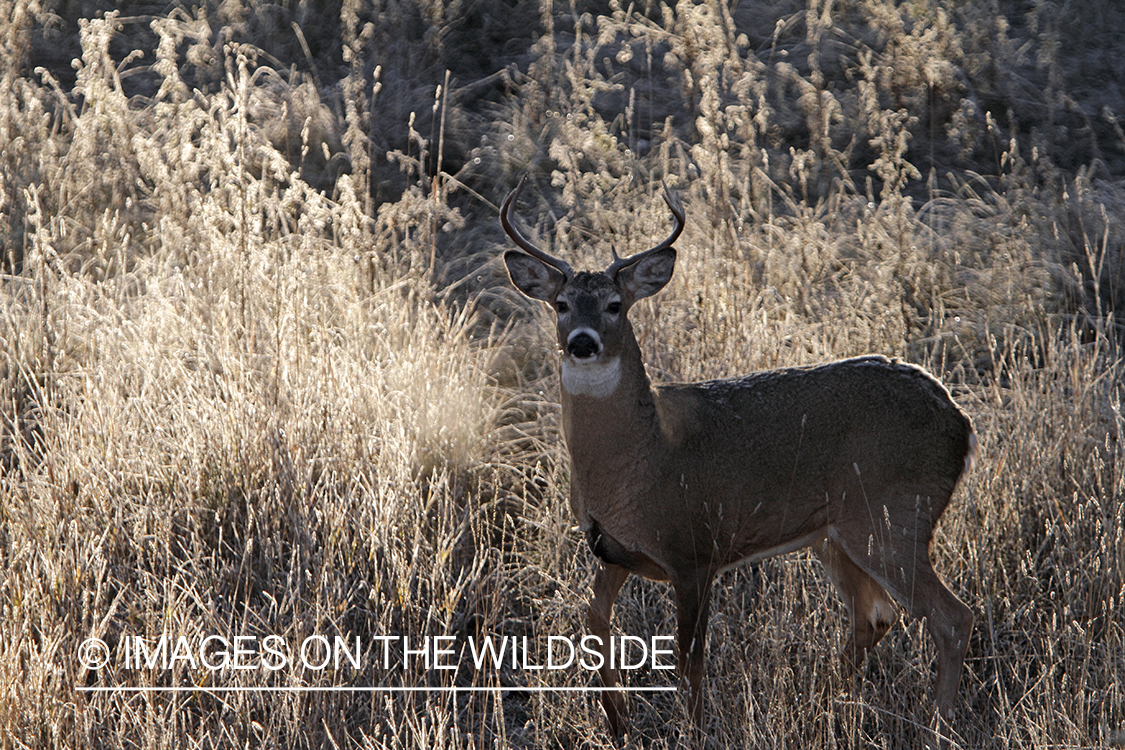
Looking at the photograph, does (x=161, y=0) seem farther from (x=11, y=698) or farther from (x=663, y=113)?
(x=11, y=698)

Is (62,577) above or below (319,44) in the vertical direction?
below

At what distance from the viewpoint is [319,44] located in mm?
9852

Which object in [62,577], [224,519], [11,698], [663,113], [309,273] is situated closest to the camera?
[11,698]

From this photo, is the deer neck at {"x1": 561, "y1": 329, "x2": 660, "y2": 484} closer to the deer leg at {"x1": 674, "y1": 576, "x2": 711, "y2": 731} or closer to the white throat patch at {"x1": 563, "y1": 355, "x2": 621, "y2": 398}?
the white throat patch at {"x1": 563, "y1": 355, "x2": 621, "y2": 398}

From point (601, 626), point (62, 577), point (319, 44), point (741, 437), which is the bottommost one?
point (601, 626)

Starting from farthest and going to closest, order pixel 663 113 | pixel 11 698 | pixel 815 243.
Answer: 1. pixel 663 113
2. pixel 815 243
3. pixel 11 698

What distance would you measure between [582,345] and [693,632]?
99 centimetres

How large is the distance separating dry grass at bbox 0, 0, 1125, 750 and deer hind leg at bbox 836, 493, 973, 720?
6.5 inches

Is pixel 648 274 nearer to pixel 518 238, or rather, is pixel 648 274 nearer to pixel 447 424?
pixel 518 238

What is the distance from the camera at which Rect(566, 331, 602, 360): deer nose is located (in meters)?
3.57

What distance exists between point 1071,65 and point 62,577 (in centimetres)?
866

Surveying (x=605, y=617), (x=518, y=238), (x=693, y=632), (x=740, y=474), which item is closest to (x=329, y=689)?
(x=605, y=617)

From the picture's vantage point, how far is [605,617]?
3.83 meters

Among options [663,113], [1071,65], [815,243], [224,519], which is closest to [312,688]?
[224,519]
